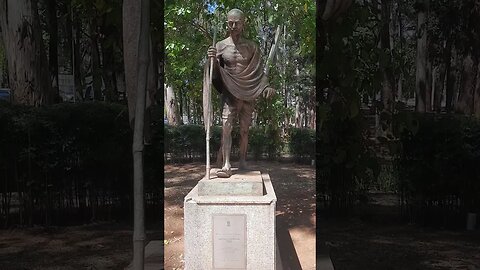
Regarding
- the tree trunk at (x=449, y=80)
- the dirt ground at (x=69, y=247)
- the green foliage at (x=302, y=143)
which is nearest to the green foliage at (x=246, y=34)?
the green foliage at (x=302, y=143)

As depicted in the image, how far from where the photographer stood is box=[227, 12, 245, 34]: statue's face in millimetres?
2986

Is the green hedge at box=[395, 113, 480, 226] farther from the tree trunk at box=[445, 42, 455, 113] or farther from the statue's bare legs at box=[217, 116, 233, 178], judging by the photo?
the statue's bare legs at box=[217, 116, 233, 178]

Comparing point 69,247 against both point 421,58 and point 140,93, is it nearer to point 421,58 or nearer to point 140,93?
point 140,93

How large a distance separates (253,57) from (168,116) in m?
0.60

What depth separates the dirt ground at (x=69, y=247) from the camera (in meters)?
3.29

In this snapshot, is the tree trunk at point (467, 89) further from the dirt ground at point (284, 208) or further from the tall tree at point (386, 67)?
the dirt ground at point (284, 208)

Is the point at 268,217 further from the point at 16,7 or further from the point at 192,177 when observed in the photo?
the point at 16,7

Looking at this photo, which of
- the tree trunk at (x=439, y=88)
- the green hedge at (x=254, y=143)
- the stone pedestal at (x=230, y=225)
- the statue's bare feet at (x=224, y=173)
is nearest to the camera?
the stone pedestal at (x=230, y=225)

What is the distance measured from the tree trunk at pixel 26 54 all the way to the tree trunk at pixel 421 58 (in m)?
2.13

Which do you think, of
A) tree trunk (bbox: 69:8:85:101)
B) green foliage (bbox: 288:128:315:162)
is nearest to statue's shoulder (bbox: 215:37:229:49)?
green foliage (bbox: 288:128:315:162)

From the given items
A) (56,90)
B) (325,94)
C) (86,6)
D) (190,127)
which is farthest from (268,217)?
(86,6)

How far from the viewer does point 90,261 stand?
11.0 feet

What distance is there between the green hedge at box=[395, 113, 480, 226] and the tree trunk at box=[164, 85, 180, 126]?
4.23 feet

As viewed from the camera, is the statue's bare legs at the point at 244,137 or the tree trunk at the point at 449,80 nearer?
the statue's bare legs at the point at 244,137
